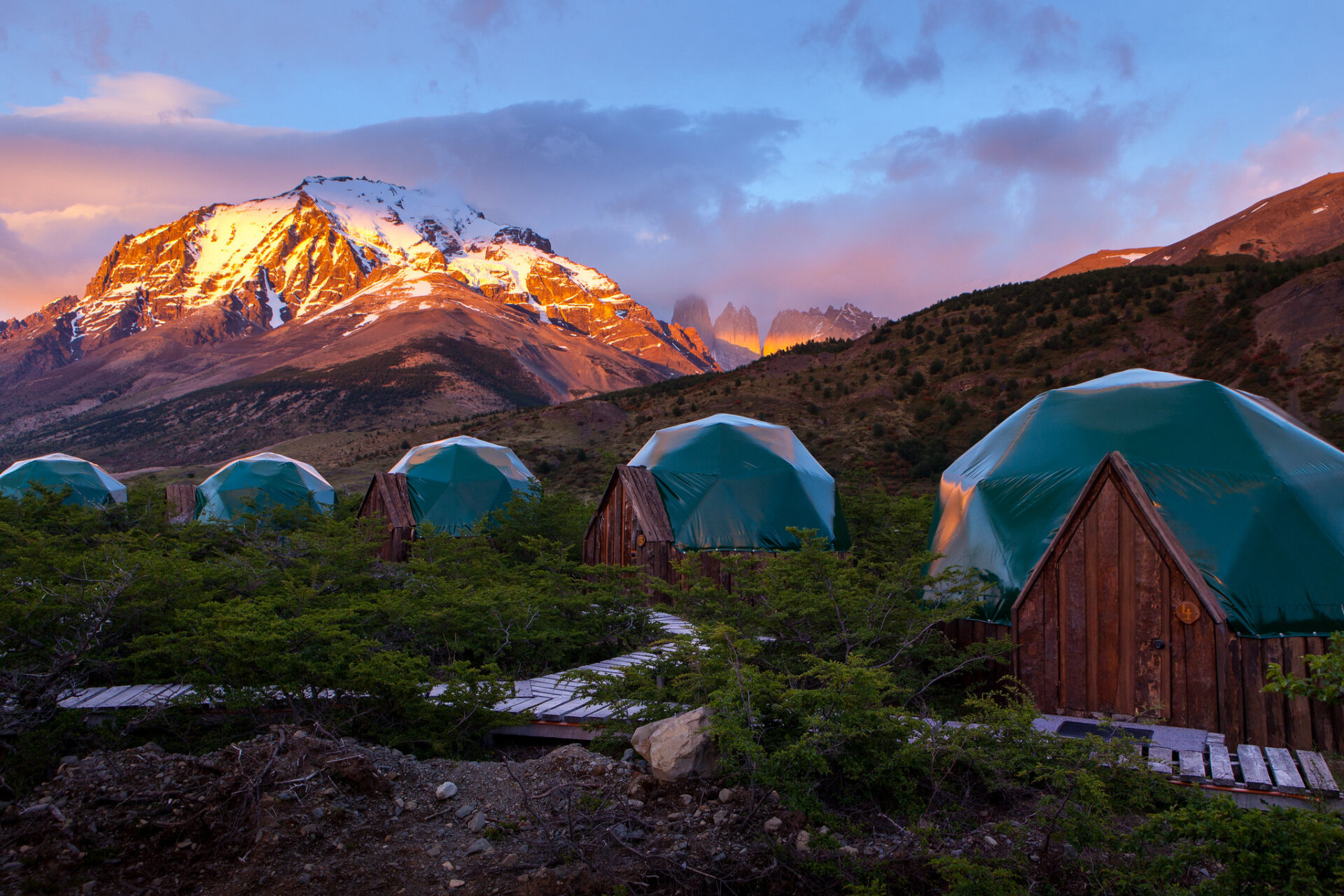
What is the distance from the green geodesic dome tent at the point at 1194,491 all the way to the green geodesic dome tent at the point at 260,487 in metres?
21.3

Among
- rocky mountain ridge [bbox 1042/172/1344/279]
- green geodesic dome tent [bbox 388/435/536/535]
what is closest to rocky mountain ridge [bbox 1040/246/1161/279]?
A: rocky mountain ridge [bbox 1042/172/1344/279]

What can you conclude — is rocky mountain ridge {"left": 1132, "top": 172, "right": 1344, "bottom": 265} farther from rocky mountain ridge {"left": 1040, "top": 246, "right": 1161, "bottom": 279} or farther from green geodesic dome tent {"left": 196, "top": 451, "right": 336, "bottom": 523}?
green geodesic dome tent {"left": 196, "top": 451, "right": 336, "bottom": 523}

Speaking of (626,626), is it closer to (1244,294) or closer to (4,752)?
(4,752)

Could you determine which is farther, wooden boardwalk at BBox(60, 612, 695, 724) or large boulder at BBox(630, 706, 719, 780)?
wooden boardwalk at BBox(60, 612, 695, 724)

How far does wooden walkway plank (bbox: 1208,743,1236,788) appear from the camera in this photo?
18.2 feet

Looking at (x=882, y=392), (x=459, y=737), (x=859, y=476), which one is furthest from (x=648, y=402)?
(x=459, y=737)

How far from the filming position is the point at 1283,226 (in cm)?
10050

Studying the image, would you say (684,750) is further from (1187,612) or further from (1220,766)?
(1187,612)

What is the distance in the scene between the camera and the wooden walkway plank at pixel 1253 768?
550cm

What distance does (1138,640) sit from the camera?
294 inches

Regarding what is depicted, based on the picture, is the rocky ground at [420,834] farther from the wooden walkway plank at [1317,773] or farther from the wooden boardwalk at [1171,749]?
the wooden walkway plank at [1317,773]

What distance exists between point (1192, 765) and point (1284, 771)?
612 mm

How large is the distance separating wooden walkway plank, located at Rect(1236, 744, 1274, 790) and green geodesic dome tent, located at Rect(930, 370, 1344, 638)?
158 centimetres

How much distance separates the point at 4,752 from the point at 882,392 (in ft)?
129
